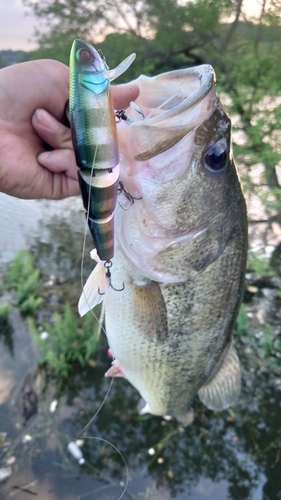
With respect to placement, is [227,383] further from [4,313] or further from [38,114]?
[4,313]

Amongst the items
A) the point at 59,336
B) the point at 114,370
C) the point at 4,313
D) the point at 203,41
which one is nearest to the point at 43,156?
the point at 114,370

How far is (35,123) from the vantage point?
1.16m

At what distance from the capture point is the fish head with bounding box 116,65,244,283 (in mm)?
978

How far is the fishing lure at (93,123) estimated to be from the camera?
27.1 inches

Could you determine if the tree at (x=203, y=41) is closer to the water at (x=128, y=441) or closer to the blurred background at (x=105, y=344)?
the blurred background at (x=105, y=344)

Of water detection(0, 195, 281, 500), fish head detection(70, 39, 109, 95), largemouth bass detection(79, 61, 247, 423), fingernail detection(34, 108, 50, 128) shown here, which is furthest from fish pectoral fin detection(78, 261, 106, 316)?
water detection(0, 195, 281, 500)

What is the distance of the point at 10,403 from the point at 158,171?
107 inches

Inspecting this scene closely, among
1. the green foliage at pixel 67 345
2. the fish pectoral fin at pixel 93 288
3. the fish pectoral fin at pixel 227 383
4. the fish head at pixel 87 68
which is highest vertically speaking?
the fish head at pixel 87 68

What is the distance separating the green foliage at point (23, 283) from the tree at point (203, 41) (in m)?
2.71

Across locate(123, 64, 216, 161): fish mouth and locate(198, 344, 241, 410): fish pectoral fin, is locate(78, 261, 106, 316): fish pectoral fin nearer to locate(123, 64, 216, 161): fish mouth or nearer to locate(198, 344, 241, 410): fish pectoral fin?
locate(123, 64, 216, 161): fish mouth

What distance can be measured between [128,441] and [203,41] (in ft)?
16.1

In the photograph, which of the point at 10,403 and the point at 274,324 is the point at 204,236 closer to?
the point at 10,403

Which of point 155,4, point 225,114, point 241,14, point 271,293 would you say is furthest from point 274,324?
point 155,4

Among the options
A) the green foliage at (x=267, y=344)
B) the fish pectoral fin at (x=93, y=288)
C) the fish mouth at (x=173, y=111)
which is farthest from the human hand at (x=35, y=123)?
the green foliage at (x=267, y=344)
